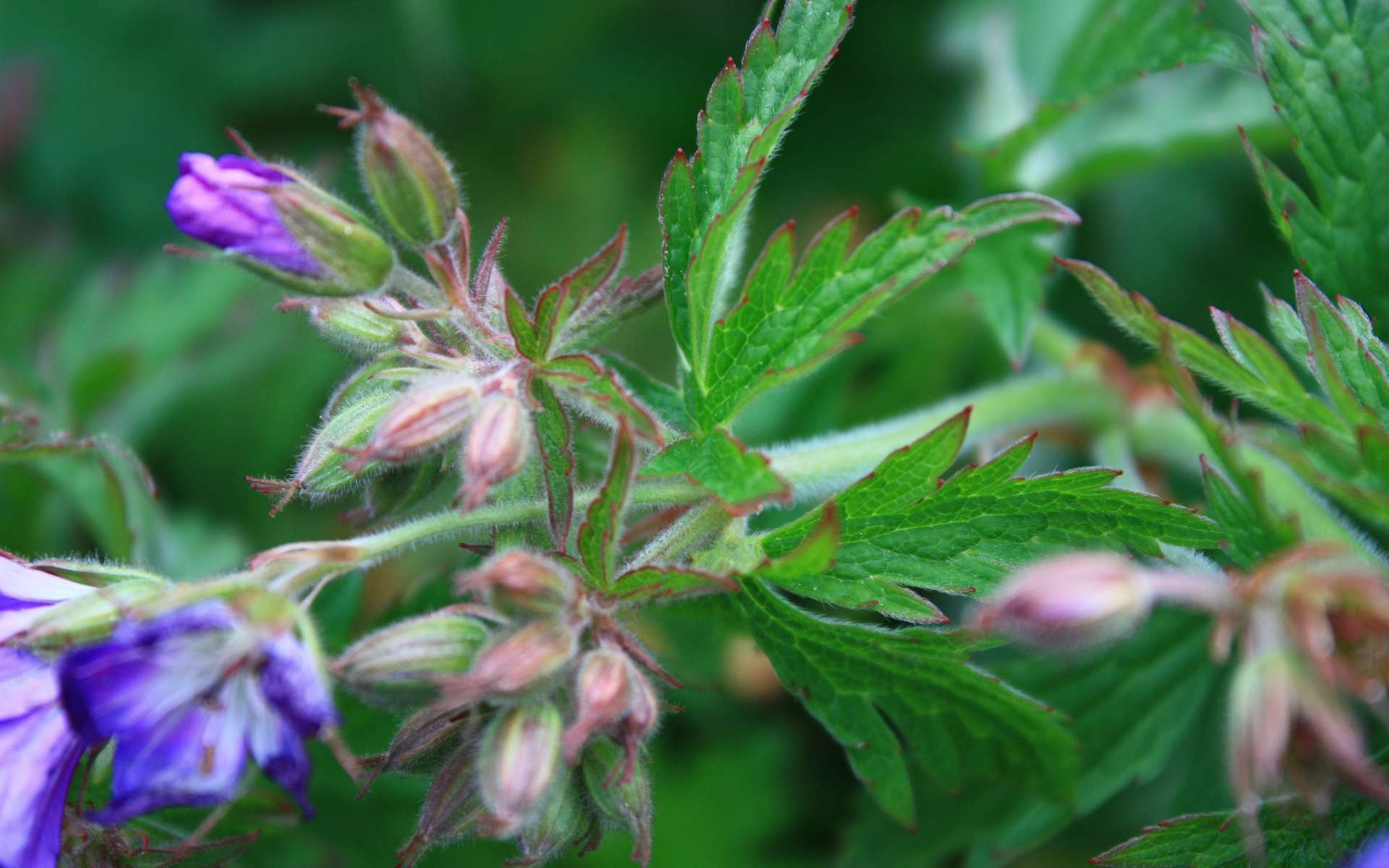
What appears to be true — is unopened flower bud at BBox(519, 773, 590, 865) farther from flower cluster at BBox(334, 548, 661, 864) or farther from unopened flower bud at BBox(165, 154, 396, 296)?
unopened flower bud at BBox(165, 154, 396, 296)

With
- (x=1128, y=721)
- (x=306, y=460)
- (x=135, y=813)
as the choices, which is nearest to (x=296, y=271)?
(x=306, y=460)

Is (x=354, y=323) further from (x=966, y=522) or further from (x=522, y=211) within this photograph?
(x=522, y=211)

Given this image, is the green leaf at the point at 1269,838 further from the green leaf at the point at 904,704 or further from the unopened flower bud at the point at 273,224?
the unopened flower bud at the point at 273,224

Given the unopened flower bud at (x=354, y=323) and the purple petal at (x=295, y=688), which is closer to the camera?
the purple petal at (x=295, y=688)

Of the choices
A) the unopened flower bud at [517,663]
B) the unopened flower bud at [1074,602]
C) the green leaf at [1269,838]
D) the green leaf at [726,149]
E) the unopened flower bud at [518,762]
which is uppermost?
the green leaf at [726,149]

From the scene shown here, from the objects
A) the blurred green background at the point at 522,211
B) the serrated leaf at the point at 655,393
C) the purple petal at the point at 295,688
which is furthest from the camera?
the blurred green background at the point at 522,211

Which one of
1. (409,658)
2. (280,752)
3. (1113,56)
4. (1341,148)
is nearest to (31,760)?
(280,752)

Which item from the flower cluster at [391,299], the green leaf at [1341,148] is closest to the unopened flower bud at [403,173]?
the flower cluster at [391,299]
